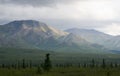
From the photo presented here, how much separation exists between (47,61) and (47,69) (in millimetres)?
2929

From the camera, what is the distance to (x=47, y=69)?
99.5 m

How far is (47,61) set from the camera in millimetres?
100625
